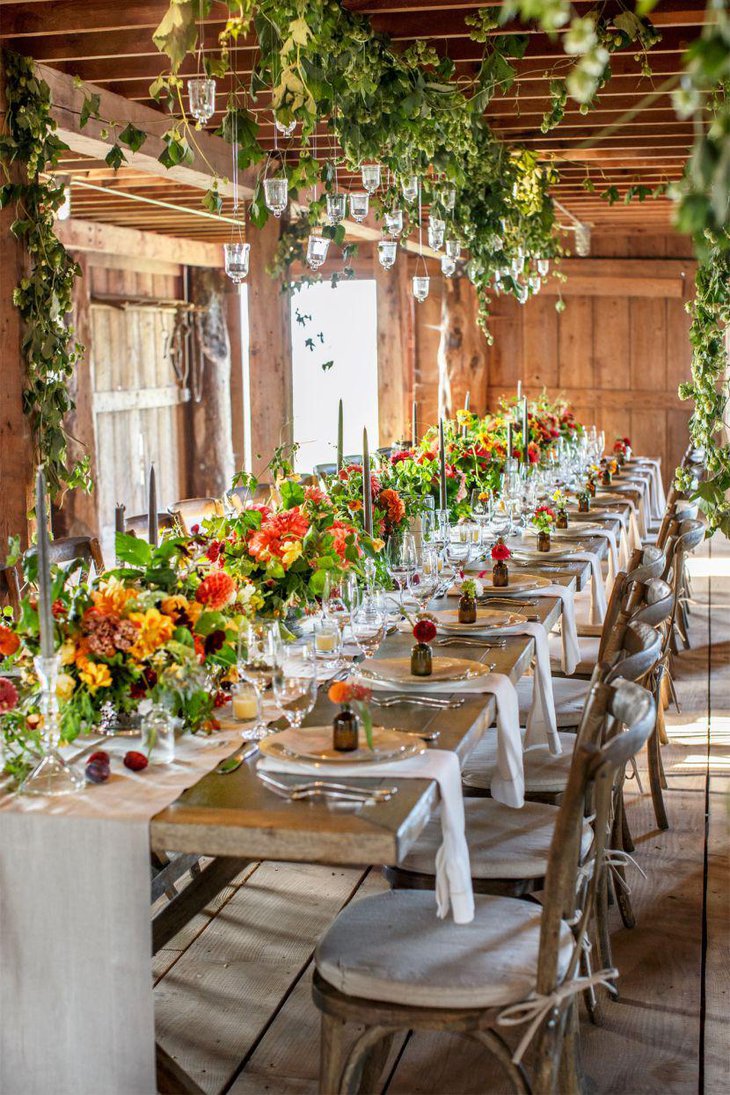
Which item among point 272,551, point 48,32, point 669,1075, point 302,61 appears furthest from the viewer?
point 48,32

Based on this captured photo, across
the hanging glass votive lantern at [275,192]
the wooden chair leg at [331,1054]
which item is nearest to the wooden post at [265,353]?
the hanging glass votive lantern at [275,192]

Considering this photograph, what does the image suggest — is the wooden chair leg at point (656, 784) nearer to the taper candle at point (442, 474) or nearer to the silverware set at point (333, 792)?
the taper candle at point (442, 474)

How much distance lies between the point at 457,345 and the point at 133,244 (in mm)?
3151

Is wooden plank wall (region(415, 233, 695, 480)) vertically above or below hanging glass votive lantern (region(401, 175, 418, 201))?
below

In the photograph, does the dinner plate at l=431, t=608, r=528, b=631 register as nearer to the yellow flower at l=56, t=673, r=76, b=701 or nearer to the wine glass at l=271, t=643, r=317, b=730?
the wine glass at l=271, t=643, r=317, b=730

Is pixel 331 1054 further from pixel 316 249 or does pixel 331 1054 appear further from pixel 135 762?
pixel 316 249

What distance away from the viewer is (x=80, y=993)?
7.32ft

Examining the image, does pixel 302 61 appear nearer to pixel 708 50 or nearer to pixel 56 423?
pixel 56 423

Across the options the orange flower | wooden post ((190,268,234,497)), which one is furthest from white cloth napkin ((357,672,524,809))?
wooden post ((190,268,234,497))

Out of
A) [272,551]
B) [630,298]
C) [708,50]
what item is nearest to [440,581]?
[272,551]

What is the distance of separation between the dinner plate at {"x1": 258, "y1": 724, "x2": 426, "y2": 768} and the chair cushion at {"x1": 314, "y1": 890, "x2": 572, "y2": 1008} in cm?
31

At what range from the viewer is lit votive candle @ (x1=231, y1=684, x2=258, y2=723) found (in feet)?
8.95

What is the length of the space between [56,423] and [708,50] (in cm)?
430

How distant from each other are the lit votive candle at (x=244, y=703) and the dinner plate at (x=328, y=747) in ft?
0.61
